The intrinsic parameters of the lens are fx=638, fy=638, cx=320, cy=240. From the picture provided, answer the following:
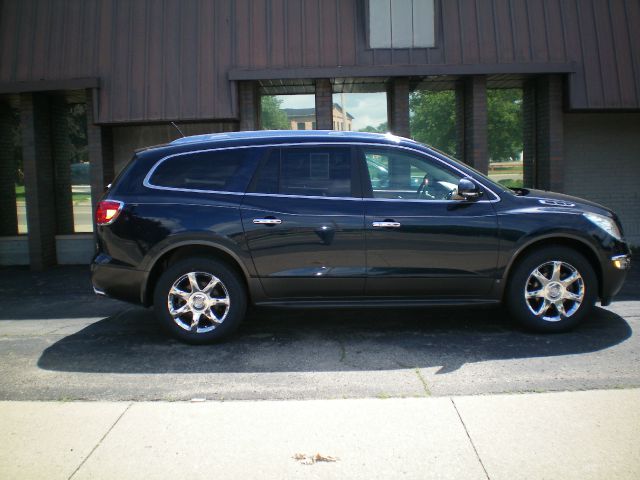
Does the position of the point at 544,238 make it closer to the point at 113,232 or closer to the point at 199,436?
the point at 199,436

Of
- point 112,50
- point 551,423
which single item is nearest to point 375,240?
point 551,423

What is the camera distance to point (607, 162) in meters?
11.6

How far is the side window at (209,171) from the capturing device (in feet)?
19.6

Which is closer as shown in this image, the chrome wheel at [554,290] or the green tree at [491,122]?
the chrome wheel at [554,290]

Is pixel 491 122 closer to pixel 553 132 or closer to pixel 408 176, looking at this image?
pixel 553 132

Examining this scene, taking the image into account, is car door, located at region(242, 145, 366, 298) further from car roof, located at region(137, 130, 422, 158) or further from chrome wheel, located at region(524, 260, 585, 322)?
chrome wheel, located at region(524, 260, 585, 322)

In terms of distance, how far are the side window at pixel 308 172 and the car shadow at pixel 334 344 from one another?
4.71 ft

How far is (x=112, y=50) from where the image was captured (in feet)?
33.9

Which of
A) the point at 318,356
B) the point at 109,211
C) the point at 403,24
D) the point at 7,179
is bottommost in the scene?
the point at 318,356

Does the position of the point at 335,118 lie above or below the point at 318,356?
above

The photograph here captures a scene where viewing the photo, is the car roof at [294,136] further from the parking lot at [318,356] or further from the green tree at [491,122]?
the green tree at [491,122]

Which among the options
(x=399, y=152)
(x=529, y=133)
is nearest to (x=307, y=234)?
(x=399, y=152)

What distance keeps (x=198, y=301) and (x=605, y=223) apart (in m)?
3.91

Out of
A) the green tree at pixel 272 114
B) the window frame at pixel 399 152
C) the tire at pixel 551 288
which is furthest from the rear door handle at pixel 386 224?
the green tree at pixel 272 114
